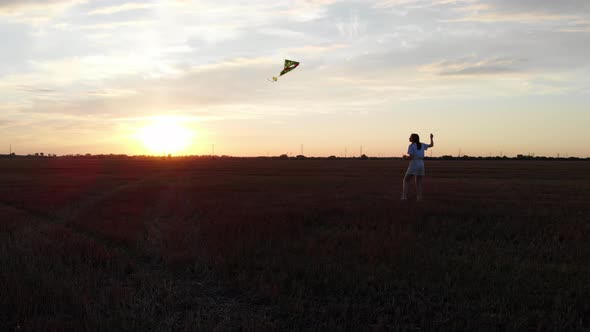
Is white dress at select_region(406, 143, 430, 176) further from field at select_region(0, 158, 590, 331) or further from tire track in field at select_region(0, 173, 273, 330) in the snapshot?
tire track in field at select_region(0, 173, 273, 330)

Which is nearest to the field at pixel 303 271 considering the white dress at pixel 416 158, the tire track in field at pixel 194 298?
the tire track in field at pixel 194 298

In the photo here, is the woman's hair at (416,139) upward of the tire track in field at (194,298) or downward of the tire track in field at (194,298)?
upward

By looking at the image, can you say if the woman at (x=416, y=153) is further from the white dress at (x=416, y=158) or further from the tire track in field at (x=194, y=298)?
the tire track in field at (x=194, y=298)

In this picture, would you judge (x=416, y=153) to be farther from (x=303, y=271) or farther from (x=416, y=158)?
(x=303, y=271)

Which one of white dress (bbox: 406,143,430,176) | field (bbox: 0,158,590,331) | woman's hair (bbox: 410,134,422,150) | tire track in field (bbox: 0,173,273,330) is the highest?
woman's hair (bbox: 410,134,422,150)

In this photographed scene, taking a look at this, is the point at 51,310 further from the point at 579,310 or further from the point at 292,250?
the point at 579,310

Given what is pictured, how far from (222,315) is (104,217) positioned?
9.63m

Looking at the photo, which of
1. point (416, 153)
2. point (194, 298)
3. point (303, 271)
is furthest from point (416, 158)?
point (194, 298)

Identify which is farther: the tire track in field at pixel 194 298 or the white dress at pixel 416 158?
the white dress at pixel 416 158

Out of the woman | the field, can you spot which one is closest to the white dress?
the woman

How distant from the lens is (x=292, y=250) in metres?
9.20

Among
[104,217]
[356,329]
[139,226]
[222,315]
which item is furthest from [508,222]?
[104,217]

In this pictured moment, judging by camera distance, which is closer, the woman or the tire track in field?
the tire track in field

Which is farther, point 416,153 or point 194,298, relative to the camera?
point 416,153
